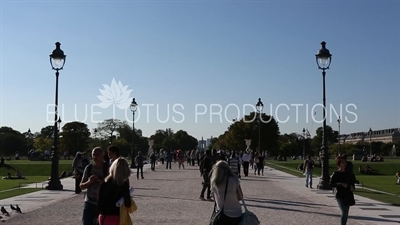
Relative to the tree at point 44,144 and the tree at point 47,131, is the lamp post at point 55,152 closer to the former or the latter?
the tree at point 44,144

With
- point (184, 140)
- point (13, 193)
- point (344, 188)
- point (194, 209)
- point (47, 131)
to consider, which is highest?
point (47, 131)

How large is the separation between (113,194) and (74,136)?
4248 inches

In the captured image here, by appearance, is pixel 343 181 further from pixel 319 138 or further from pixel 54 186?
pixel 319 138

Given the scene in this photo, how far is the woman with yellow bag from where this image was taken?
729cm

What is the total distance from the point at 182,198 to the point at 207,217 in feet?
18.7

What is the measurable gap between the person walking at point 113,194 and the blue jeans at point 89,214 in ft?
5.18

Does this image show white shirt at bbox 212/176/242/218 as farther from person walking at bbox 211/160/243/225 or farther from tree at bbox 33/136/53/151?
tree at bbox 33/136/53/151

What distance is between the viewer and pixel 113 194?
7324mm

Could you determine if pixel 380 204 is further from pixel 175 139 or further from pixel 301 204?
pixel 175 139

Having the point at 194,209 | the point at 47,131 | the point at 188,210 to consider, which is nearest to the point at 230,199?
the point at 188,210

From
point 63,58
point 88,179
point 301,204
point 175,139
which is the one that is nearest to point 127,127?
point 175,139

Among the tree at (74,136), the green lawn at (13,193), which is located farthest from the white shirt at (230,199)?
the tree at (74,136)

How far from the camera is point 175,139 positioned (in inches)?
6929

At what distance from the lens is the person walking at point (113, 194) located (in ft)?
23.9
